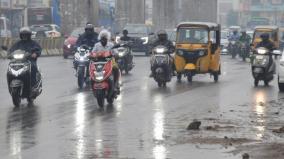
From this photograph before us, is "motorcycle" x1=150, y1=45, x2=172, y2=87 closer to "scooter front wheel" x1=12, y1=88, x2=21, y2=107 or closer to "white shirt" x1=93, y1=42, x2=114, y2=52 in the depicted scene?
"white shirt" x1=93, y1=42, x2=114, y2=52

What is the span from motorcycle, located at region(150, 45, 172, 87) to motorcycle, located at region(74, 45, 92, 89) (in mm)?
1845

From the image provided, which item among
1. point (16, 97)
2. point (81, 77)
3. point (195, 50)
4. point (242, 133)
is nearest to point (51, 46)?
point (195, 50)

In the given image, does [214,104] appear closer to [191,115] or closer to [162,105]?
[162,105]

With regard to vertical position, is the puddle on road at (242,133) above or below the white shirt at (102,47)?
below

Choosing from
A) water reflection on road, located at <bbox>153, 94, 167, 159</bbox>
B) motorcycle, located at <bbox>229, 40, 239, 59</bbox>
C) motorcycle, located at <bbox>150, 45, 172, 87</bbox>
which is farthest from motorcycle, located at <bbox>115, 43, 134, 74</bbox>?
motorcycle, located at <bbox>229, 40, 239, 59</bbox>

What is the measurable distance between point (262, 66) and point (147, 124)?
11195 millimetres

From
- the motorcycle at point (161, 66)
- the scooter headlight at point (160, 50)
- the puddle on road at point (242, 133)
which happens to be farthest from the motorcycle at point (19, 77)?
the scooter headlight at point (160, 50)

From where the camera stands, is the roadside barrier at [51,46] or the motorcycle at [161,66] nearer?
the motorcycle at [161,66]

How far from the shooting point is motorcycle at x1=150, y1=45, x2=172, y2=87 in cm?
2488

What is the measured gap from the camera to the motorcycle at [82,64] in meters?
24.2

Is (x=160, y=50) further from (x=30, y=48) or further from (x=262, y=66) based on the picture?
(x=30, y=48)

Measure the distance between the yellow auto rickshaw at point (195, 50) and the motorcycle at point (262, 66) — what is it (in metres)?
1.79

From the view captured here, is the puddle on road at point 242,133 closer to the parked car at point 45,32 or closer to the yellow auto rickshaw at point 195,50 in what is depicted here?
the yellow auto rickshaw at point 195,50

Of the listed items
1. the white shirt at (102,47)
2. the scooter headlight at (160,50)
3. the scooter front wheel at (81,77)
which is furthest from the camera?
the scooter headlight at (160,50)
